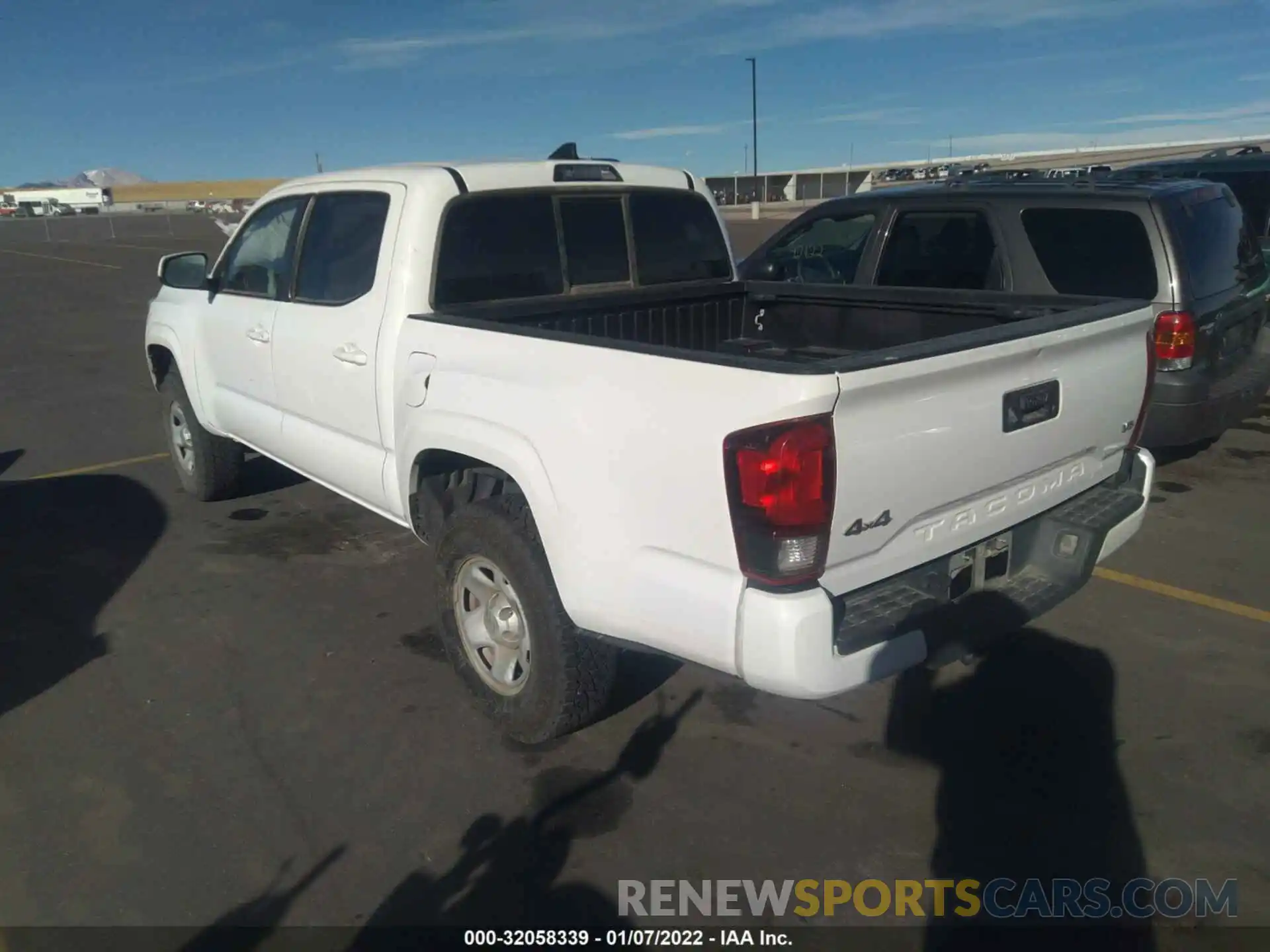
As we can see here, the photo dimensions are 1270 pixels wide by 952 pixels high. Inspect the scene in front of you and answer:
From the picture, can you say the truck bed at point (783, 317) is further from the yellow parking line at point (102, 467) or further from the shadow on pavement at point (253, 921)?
the yellow parking line at point (102, 467)

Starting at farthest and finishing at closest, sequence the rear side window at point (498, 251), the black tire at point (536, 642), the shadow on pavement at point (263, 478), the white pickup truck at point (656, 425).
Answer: the shadow on pavement at point (263, 478) < the rear side window at point (498, 251) < the black tire at point (536, 642) < the white pickup truck at point (656, 425)

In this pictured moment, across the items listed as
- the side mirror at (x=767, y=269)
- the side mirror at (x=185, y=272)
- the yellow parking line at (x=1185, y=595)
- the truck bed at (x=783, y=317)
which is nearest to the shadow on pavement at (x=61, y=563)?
the side mirror at (x=185, y=272)

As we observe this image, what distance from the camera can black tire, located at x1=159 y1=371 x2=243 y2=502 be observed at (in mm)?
5930

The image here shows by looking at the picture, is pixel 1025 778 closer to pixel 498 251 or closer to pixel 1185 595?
pixel 1185 595

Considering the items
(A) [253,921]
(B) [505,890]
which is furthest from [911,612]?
(A) [253,921]

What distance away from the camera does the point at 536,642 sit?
3.25m

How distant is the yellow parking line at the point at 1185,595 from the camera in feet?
14.3

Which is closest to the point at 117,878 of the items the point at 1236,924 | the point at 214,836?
the point at 214,836

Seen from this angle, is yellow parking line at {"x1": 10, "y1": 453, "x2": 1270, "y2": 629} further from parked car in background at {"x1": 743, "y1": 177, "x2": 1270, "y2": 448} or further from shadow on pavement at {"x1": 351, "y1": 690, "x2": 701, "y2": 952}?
shadow on pavement at {"x1": 351, "y1": 690, "x2": 701, "y2": 952}

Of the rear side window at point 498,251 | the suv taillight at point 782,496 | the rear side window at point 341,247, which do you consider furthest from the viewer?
the rear side window at point 341,247

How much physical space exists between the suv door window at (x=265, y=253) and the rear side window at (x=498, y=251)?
116 centimetres

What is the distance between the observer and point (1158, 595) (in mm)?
4590

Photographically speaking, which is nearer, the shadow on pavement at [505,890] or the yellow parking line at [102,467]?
the shadow on pavement at [505,890]

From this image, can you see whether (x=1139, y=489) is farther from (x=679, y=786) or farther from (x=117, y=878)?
(x=117, y=878)
